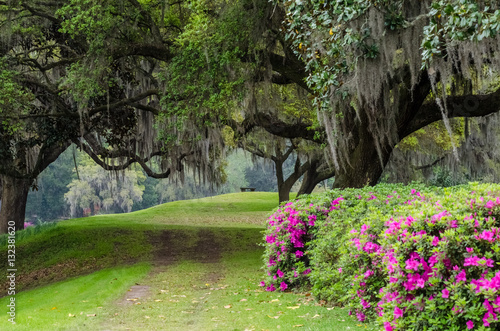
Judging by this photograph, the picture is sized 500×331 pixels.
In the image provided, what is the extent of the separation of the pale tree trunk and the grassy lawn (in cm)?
210

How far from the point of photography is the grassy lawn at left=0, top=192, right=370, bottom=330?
6.93 meters

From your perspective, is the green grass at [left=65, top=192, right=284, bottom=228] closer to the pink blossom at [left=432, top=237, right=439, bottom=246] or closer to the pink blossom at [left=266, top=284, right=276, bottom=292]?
the pink blossom at [left=266, top=284, right=276, bottom=292]

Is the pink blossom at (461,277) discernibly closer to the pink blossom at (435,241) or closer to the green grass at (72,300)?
the pink blossom at (435,241)

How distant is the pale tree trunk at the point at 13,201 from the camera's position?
18.3m

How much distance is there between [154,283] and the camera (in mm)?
11352

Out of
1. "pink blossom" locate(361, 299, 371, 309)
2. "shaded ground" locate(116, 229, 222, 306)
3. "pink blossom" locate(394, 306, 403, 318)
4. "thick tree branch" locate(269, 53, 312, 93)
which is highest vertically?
"thick tree branch" locate(269, 53, 312, 93)

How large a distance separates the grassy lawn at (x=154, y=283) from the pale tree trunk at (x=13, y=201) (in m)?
2.10

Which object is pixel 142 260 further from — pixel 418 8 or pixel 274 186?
pixel 274 186

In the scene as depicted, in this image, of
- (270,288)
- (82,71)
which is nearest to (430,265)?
(270,288)

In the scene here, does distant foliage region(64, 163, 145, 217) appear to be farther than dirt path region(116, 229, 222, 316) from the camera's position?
Yes

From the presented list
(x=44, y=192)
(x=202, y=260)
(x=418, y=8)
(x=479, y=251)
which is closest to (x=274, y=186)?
(x=44, y=192)

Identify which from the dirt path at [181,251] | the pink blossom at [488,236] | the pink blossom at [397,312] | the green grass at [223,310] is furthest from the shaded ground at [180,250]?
the pink blossom at [488,236]

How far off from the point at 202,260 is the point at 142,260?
1.81 m

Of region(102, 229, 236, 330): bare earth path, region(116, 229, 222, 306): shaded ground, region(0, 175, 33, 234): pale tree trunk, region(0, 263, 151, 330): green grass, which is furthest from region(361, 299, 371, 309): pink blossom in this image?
region(0, 175, 33, 234): pale tree trunk
